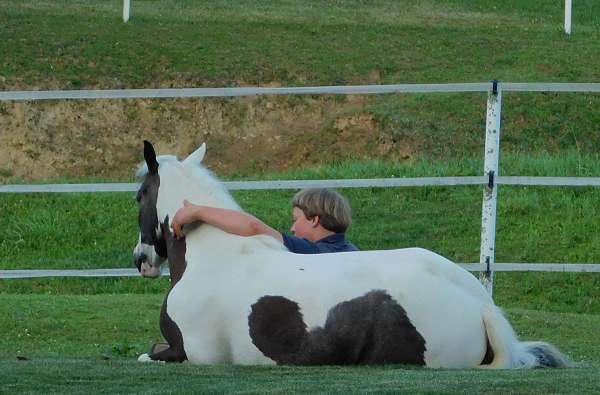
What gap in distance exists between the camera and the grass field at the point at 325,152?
5570 mm

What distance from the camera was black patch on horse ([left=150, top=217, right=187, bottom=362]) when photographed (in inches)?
239

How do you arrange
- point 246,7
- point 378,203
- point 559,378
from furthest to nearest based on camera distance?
1. point 246,7
2. point 378,203
3. point 559,378

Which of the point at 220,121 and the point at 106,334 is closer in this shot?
the point at 106,334

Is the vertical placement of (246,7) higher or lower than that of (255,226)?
higher

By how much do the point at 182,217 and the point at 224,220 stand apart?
0.73ft

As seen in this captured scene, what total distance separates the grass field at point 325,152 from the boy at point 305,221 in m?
0.77

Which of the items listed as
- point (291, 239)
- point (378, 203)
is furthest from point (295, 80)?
point (291, 239)

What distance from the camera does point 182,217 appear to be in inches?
248

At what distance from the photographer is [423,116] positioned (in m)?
18.4

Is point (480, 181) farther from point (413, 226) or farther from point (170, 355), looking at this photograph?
point (170, 355)

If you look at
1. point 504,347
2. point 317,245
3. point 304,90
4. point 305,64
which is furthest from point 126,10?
point 504,347

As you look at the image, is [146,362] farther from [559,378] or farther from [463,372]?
[559,378]

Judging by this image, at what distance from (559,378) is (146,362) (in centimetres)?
186

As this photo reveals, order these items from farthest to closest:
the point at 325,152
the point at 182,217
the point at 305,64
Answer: the point at 305,64 < the point at 325,152 < the point at 182,217
